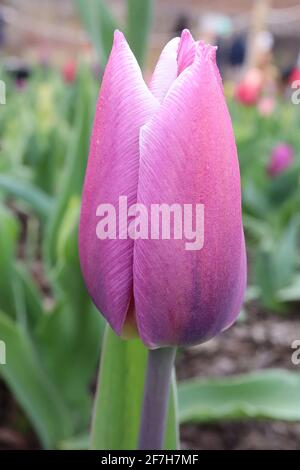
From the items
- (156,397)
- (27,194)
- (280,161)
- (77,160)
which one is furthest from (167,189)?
(280,161)

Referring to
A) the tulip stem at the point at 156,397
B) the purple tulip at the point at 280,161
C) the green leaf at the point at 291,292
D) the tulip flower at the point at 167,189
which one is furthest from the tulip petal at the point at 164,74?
the purple tulip at the point at 280,161

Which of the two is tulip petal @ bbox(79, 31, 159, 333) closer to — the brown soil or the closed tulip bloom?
the closed tulip bloom

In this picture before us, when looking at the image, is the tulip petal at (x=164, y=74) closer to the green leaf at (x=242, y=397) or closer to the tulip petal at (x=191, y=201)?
the tulip petal at (x=191, y=201)

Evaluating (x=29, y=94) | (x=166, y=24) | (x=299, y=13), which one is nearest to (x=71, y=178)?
(x=29, y=94)

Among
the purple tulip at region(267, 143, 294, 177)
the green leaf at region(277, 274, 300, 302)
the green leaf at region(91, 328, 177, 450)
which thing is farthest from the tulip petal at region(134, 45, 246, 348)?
the purple tulip at region(267, 143, 294, 177)
